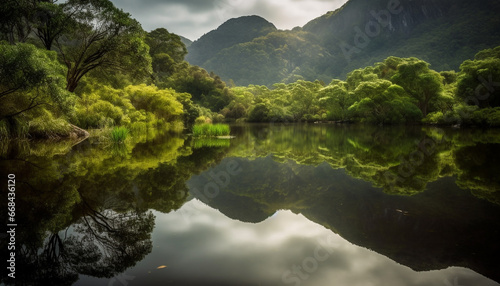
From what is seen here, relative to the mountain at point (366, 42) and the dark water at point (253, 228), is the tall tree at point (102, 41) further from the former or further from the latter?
the mountain at point (366, 42)

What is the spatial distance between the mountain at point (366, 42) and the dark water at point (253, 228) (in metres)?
88.3

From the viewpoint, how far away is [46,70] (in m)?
11.5

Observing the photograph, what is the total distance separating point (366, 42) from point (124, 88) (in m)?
135

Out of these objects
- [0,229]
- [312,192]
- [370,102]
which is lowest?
[312,192]

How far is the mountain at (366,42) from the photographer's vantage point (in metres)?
82.2

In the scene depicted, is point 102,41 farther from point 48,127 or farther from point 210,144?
point 210,144

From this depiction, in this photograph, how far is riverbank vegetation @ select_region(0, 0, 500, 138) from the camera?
13.5 m

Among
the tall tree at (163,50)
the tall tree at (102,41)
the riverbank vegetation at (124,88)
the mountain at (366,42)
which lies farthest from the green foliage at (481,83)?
the tall tree at (163,50)

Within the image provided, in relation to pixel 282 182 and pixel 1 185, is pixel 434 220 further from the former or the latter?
pixel 1 185

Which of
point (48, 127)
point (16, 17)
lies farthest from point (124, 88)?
point (48, 127)

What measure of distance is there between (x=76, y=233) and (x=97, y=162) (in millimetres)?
5696

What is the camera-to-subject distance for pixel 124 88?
28266 mm

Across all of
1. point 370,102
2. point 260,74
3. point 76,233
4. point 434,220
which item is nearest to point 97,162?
point 76,233

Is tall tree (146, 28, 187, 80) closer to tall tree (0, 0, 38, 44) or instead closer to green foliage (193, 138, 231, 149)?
tall tree (0, 0, 38, 44)
